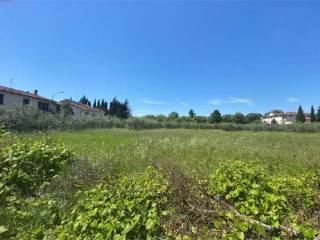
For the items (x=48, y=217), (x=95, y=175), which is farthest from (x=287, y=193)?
(x=95, y=175)

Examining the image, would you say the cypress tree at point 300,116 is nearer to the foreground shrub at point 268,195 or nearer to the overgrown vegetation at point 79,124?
the overgrown vegetation at point 79,124

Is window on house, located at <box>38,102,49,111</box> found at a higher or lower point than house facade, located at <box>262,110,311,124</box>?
lower

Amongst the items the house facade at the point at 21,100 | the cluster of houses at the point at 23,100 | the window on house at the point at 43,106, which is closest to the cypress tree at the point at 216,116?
the cluster of houses at the point at 23,100

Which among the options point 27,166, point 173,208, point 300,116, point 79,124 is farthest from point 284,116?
point 173,208

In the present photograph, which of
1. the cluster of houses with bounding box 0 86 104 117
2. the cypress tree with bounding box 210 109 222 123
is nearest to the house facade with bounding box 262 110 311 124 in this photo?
the cypress tree with bounding box 210 109 222 123

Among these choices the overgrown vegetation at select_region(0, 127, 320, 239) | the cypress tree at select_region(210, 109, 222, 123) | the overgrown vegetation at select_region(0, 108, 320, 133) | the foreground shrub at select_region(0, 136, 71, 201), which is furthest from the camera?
the cypress tree at select_region(210, 109, 222, 123)

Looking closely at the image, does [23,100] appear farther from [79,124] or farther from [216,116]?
[216,116]

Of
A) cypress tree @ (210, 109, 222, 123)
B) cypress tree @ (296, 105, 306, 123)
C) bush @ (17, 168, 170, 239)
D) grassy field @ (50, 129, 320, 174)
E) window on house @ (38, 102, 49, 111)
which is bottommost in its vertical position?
bush @ (17, 168, 170, 239)

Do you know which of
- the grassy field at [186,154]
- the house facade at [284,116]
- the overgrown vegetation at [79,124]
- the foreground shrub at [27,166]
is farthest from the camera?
the house facade at [284,116]

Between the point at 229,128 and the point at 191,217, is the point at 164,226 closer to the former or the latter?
the point at 191,217

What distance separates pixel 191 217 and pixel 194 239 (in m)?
0.63

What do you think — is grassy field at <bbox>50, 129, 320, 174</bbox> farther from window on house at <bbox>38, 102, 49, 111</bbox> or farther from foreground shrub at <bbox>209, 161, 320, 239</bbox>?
window on house at <bbox>38, 102, 49, 111</bbox>

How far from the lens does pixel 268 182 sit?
13.0ft

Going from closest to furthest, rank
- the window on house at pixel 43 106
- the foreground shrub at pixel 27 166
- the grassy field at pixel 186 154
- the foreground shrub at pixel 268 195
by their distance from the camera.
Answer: the foreground shrub at pixel 268 195, the foreground shrub at pixel 27 166, the grassy field at pixel 186 154, the window on house at pixel 43 106
